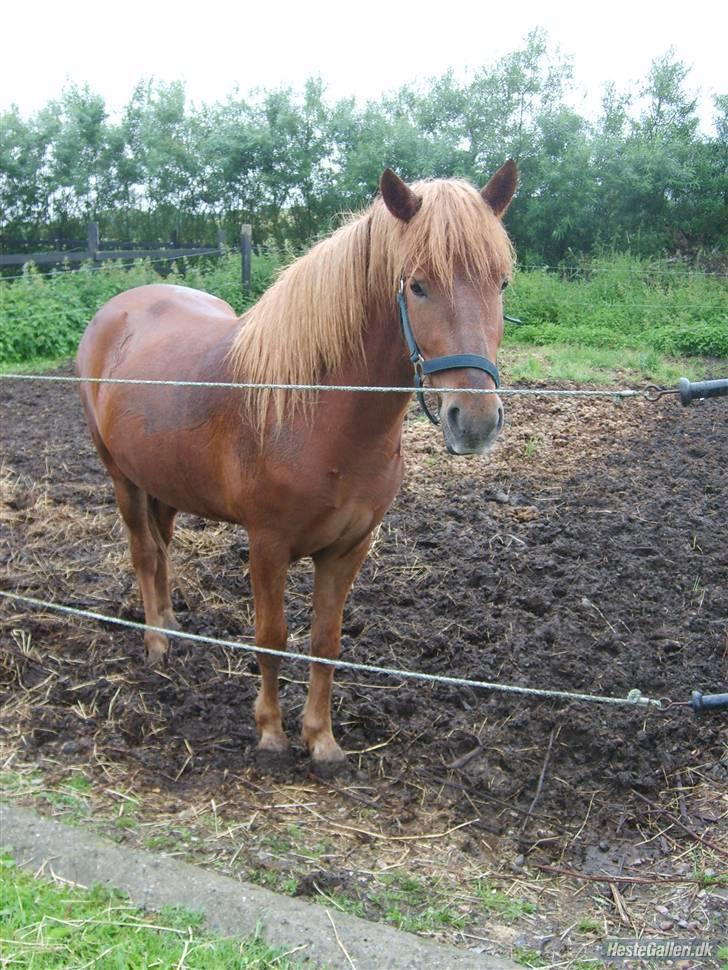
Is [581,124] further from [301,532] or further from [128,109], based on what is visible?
[301,532]

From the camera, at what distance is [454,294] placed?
8.49 feet

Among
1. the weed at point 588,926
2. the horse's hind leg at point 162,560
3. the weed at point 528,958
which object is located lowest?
the weed at point 588,926

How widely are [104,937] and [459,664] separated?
2.09 m

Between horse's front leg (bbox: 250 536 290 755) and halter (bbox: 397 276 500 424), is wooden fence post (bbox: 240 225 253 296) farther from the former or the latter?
halter (bbox: 397 276 500 424)

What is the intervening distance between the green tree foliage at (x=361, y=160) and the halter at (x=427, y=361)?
541 inches

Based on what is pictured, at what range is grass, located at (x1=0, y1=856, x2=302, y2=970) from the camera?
240 cm

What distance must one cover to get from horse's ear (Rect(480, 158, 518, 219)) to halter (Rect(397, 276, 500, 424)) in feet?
1.54

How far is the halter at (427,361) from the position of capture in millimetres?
2514

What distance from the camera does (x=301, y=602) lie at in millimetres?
4812

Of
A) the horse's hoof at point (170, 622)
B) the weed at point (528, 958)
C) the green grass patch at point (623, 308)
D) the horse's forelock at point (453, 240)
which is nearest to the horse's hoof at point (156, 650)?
the horse's hoof at point (170, 622)

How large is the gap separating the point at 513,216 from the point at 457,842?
571 inches

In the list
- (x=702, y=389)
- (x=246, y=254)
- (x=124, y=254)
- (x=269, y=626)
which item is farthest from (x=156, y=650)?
(x=124, y=254)

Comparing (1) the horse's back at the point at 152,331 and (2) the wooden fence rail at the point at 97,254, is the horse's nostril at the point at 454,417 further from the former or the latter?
(2) the wooden fence rail at the point at 97,254

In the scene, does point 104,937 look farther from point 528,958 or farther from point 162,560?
point 162,560
